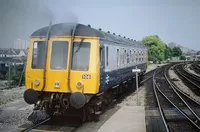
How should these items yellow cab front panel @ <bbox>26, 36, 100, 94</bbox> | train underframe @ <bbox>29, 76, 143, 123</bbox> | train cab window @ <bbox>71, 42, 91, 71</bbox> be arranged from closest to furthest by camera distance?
train underframe @ <bbox>29, 76, 143, 123</bbox>
yellow cab front panel @ <bbox>26, 36, 100, 94</bbox>
train cab window @ <bbox>71, 42, 91, 71</bbox>

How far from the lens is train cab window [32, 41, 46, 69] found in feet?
32.6

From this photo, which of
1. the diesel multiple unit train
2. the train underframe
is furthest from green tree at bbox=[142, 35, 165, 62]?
the diesel multiple unit train

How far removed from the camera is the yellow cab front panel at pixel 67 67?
9.47 metres

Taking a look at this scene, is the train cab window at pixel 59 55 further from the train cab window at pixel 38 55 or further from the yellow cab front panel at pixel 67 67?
the train cab window at pixel 38 55

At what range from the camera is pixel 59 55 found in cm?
976

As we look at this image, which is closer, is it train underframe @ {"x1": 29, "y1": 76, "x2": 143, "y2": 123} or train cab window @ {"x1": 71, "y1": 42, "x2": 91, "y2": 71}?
train underframe @ {"x1": 29, "y1": 76, "x2": 143, "y2": 123}

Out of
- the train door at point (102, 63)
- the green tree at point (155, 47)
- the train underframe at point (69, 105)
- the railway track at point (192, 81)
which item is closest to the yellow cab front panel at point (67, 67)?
the train underframe at point (69, 105)

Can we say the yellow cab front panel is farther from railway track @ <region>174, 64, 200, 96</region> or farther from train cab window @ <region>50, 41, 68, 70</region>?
railway track @ <region>174, 64, 200, 96</region>

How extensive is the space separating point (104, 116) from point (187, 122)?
2940mm

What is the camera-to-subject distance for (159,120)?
35.1 feet

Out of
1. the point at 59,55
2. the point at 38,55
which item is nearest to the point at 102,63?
the point at 59,55

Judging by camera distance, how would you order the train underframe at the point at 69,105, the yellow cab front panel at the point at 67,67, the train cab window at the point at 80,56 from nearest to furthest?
1. the train underframe at the point at 69,105
2. the yellow cab front panel at the point at 67,67
3. the train cab window at the point at 80,56

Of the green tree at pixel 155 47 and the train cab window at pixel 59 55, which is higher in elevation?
the green tree at pixel 155 47

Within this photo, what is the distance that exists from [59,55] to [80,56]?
0.67m
